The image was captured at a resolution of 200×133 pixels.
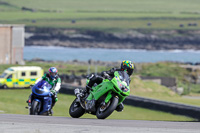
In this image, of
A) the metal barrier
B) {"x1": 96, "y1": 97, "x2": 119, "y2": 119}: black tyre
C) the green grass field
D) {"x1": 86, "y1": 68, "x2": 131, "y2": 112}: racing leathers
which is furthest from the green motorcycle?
the metal barrier

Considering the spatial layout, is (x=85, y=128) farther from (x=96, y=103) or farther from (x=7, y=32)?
(x=7, y=32)

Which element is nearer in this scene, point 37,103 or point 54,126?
point 54,126

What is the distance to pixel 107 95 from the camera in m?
13.7

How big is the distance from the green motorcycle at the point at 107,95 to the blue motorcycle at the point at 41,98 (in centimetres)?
244

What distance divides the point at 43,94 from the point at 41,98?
0.19 metres

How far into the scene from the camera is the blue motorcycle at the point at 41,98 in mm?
16589

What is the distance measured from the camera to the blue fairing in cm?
1661

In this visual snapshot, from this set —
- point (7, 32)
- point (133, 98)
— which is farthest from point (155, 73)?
point (133, 98)

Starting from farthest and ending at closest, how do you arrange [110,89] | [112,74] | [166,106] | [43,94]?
1. [166,106]
2. [43,94]
3. [112,74]
4. [110,89]

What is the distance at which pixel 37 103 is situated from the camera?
16.6 m

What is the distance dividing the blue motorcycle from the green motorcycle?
8.01 ft

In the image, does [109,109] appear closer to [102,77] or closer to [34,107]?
[102,77]

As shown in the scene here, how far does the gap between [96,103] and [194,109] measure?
12954mm

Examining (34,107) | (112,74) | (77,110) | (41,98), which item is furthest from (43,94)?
(112,74)
